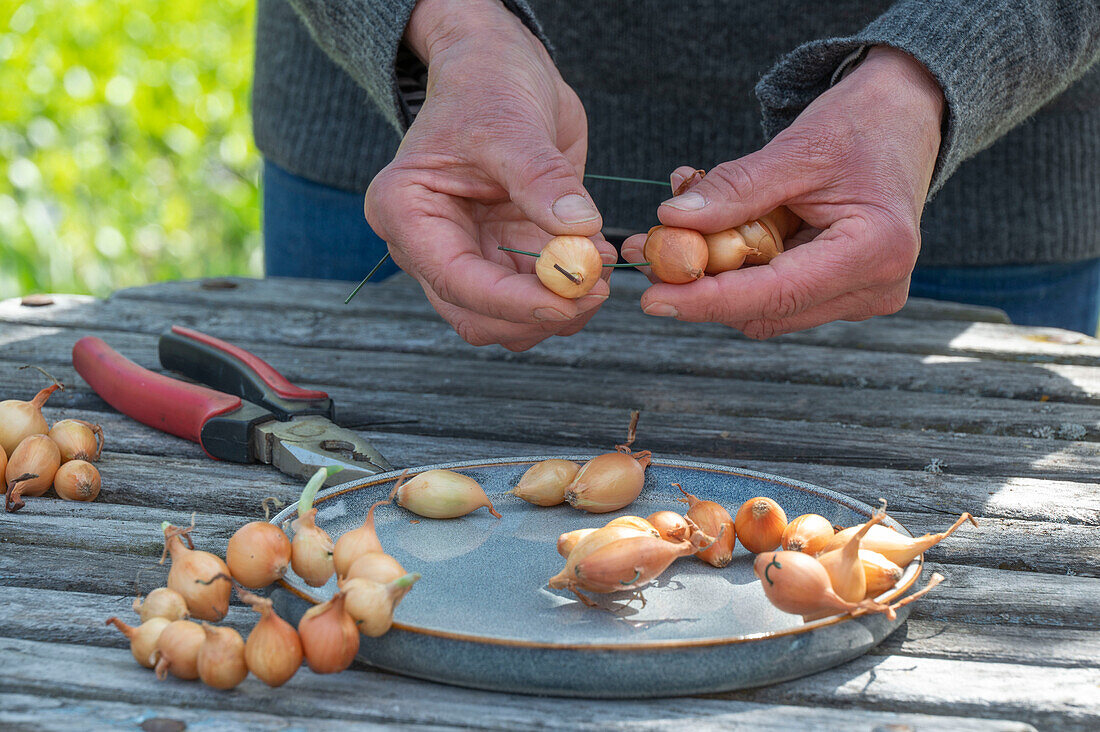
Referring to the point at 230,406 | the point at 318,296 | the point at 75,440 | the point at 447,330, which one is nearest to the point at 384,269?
the point at 318,296

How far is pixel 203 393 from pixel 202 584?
0.48m

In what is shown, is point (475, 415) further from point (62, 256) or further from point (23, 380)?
point (62, 256)

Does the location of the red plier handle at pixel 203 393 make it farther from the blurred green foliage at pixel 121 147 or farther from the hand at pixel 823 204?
the blurred green foliage at pixel 121 147

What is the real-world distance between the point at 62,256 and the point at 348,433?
234 centimetres

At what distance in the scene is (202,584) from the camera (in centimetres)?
77

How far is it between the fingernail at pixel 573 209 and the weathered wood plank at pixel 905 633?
481mm

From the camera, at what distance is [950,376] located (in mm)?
1512

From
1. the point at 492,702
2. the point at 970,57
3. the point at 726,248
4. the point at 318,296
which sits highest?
the point at 970,57

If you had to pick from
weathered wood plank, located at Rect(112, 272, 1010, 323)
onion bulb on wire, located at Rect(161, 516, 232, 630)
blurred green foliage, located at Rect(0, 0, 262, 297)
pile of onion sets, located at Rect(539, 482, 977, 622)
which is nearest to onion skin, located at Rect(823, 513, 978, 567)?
pile of onion sets, located at Rect(539, 482, 977, 622)

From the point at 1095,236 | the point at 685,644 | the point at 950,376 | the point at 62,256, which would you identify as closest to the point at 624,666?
the point at 685,644

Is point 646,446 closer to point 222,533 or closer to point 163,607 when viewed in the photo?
point 222,533

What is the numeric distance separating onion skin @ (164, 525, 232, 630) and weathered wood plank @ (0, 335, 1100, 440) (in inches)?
25.6

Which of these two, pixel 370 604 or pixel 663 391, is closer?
pixel 370 604

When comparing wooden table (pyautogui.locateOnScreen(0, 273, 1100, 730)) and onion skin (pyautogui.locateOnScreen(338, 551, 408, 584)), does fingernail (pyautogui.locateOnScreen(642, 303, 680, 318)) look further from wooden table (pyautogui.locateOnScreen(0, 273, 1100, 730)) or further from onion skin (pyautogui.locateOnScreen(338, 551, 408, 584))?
onion skin (pyautogui.locateOnScreen(338, 551, 408, 584))
